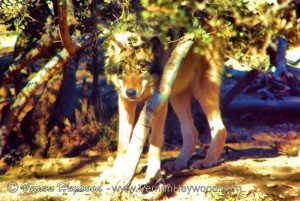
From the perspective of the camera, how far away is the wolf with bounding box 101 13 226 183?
5898 mm

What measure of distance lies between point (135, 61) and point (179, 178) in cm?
164

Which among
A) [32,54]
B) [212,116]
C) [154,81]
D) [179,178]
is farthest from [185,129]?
[32,54]

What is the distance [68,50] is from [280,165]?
11.1ft

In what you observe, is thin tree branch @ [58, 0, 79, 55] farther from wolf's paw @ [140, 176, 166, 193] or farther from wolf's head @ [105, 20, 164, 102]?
wolf's paw @ [140, 176, 166, 193]

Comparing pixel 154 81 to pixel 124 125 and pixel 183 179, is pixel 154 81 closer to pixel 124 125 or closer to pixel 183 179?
pixel 124 125

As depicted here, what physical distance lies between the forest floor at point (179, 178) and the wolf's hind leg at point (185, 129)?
0.45 m

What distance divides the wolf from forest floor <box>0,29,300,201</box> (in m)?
0.33

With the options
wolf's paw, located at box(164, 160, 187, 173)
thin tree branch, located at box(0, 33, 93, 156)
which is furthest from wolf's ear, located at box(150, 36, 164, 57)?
wolf's paw, located at box(164, 160, 187, 173)

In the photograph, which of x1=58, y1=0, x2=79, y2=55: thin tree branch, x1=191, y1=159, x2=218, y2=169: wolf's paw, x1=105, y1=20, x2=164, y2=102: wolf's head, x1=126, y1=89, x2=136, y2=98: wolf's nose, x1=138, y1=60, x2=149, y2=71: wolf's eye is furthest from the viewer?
x1=191, y1=159, x2=218, y2=169: wolf's paw

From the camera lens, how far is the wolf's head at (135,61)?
585cm

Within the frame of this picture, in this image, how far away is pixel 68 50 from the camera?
242 inches

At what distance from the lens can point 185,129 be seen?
7105 millimetres

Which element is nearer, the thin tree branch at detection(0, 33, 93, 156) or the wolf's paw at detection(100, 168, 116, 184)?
the wolf's paw at detection(100, 168, 116, 184)

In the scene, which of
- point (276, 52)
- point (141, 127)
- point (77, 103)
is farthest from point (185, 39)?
point (276, 52)
